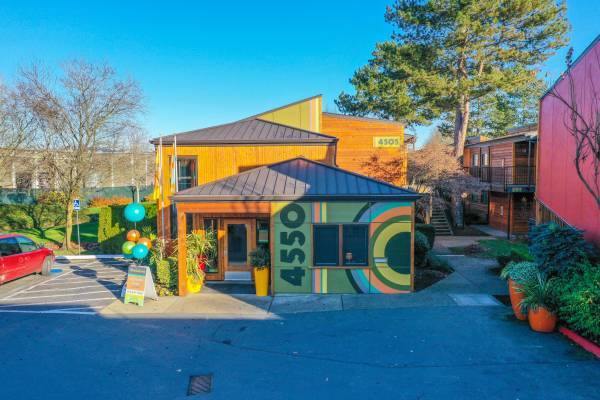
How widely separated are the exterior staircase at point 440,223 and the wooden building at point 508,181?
256 centimetres

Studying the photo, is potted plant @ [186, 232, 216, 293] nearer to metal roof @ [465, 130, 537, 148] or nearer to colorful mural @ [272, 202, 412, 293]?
colorful mural @ [272, 202, 412, 293]

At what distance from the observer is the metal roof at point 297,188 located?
38.4 ft

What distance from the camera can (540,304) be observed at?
851 cm

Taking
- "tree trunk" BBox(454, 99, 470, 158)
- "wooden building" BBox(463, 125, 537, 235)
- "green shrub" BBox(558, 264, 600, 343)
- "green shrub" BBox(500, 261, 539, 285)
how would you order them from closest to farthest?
1. "green shrub" BBox(558, 264, 600, 343)
2. "green shrub" BBox(500, 261, 539, 285)
3. "wooden building" BBox(463, 125, 537, 235)
4. "tree trunk" BBox(454, 99, 470, 158)

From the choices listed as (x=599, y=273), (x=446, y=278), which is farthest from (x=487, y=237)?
(x=599, y=273)

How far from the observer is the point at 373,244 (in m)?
11.8

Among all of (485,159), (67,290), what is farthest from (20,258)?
(485,159)

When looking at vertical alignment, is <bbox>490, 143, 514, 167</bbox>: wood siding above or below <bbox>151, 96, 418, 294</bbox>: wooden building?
above

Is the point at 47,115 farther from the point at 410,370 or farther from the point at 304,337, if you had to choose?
the point at 410,370

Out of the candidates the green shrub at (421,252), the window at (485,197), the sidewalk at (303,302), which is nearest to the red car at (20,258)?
the sidewalk at (303,302)

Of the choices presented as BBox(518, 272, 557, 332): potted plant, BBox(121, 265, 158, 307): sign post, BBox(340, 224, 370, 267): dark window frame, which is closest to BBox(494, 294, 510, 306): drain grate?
BBox(518, 272, 557, 332): potted plant

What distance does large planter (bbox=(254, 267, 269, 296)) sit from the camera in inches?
463

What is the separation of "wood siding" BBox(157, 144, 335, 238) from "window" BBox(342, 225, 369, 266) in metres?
4.64

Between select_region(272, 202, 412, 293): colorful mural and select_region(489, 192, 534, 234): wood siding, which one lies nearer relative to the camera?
select_region(272, 202, 412, 293): colorful mural
